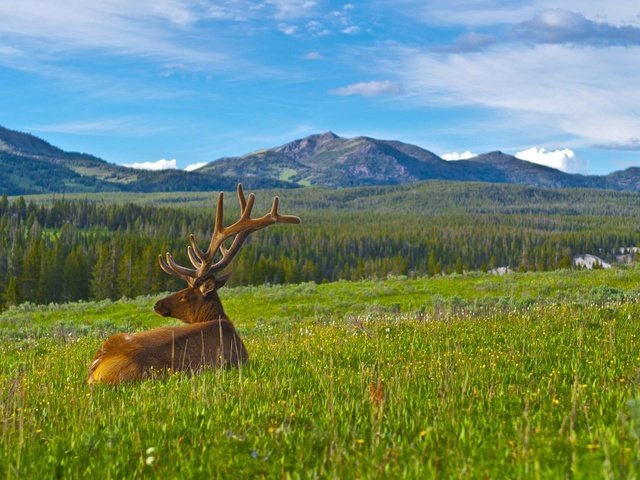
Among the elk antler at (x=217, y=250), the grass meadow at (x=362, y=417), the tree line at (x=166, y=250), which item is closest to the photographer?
the grass meadow at (x=362, y=417)

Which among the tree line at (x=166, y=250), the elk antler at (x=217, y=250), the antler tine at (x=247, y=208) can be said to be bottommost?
the tree line at (x=166, y=250)

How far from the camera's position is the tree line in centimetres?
9756

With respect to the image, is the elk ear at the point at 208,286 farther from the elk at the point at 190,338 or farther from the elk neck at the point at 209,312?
the elk neck at the point at 209,312

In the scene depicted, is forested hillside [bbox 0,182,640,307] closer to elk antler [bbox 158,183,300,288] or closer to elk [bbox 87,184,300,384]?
elk antler [bbox 158,183,300,288]

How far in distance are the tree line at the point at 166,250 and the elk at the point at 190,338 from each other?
79.7 meters

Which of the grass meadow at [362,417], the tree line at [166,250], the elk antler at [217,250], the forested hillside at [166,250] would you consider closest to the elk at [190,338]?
the elk antler at [217,250]

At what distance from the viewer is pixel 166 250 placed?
4018 inches

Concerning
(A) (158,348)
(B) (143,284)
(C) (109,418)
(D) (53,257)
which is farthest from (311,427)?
(D) (53,257)

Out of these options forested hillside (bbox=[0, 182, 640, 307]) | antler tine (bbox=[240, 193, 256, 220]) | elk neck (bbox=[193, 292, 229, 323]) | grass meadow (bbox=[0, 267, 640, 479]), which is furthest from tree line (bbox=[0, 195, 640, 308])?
grass meadow (bbox=[0, 267, 640, 479])

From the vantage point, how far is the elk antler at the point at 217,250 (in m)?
11.8

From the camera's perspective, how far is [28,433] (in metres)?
5.84

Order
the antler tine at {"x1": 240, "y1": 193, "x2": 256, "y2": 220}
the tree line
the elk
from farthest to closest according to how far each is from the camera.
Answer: the tree line → the antler tine at {"x1": 240, "y1": 193, "x2": 256, "y2": 220} → the elk

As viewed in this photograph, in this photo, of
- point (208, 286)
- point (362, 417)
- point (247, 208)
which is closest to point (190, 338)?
point (208, 286)

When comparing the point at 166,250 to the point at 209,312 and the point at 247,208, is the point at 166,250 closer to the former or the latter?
the point at 247,208
